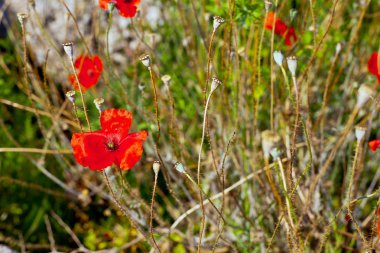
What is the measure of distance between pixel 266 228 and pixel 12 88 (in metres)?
1.29

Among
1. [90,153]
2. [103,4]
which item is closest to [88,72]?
[103,4]

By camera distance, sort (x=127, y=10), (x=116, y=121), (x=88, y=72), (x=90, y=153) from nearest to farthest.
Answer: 1. (x=90, y=153)
2. (x=116, y=121)
3. (x=127, y=10)
4. (x=88, y=72)

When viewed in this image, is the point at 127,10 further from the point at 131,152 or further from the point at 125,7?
the point at 131,152

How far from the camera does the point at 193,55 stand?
5.50 ft

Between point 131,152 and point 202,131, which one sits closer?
point 131,152

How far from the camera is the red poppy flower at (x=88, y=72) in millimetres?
1425

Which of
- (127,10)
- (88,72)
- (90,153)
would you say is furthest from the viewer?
(88,72)

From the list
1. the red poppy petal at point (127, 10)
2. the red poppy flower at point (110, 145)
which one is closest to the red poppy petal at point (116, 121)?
the red poppy flower at point (110, 145)

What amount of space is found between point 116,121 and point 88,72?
0.39 metres

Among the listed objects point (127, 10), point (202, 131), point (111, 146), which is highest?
point (127, 10)

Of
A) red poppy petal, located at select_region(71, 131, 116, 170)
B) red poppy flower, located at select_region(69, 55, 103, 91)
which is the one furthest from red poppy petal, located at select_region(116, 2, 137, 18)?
red poppy petal, located at select_region(71, 131, 116, 170)

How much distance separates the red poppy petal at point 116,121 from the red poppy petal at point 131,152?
65mm

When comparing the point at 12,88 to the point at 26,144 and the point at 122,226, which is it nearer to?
the point at 26,144

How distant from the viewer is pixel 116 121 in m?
1.12
